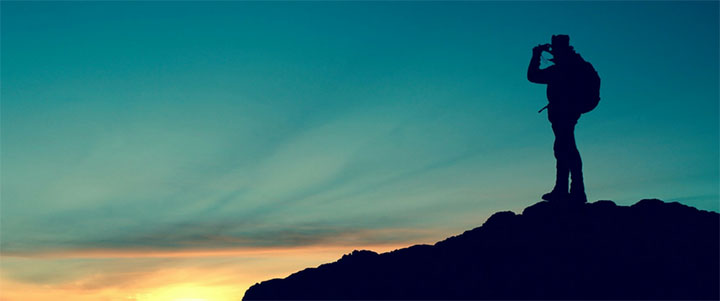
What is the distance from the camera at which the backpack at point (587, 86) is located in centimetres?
2114

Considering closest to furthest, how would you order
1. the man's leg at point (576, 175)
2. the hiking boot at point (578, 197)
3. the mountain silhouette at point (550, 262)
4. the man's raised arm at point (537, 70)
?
the mountain silhouette at point (550, 262) → the hiking boot at point (578, 197) → the man's leg at point (576, 175) → the man's raised arm at point (537, 70)

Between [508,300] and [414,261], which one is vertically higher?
→ [414,261]

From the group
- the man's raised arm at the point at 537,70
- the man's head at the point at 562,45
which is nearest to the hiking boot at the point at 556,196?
the man's raised arm at the point at 537,70

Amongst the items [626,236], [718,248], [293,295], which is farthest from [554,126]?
[293,295]

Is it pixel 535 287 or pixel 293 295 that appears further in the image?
pixel 293 295

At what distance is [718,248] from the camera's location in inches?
712

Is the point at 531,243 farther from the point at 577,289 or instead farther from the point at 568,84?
the point at 568,84

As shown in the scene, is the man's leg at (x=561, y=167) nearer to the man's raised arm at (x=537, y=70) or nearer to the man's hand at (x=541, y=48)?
the man's raised arm at (x=537, y=70)

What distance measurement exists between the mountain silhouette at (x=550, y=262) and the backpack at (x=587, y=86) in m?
3.15

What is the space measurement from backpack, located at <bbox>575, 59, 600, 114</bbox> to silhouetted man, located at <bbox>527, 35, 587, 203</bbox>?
89mm

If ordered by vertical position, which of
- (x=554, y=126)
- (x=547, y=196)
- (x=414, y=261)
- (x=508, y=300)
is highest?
(x=554, y=126)

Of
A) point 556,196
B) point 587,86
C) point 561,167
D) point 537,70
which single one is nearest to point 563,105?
point 587,86

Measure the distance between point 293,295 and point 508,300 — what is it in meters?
6.28

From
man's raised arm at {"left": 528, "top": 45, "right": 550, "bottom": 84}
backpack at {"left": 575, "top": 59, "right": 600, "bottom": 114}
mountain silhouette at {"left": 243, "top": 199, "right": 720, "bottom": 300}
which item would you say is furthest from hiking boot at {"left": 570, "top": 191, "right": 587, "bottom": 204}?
man's raised arm at {"left": 528, "top": 45, "right": 550, "bottom": 84}
